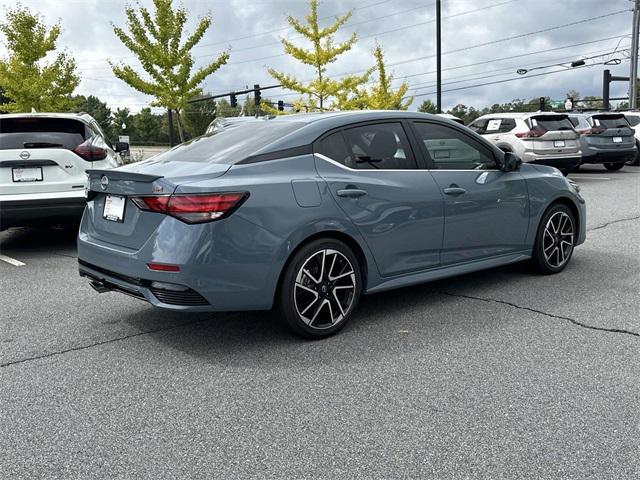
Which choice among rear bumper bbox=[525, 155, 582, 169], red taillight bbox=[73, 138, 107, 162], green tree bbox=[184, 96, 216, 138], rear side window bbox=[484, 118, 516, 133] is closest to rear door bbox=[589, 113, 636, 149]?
rear bumper bbox=[525, 155, 582, 169]

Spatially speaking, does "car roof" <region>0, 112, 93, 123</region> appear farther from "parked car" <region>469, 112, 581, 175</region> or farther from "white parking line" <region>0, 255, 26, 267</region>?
"parked car" <region>469, 112, 581, 175</region>

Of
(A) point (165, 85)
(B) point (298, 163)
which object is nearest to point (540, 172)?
(B) point (298, 163)

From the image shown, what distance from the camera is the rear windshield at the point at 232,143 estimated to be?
14.1ft

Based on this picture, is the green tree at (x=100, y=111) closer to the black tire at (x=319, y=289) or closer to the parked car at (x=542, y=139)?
the parked car at (x=542, y=139)

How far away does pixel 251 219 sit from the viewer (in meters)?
3.88

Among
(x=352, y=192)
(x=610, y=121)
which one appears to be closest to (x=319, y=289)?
(x=352, y=192)

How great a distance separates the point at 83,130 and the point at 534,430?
21.6 feet

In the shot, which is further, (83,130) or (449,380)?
(83,130)

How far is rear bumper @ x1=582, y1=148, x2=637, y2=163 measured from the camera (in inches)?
674

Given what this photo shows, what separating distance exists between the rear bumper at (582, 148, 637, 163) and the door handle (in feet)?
47.8

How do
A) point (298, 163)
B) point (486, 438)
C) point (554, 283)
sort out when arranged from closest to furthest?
point (486, 438) → point (298, 163) → point (554, 283)

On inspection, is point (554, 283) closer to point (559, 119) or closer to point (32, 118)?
point (32, 118)

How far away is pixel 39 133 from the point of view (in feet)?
24.8

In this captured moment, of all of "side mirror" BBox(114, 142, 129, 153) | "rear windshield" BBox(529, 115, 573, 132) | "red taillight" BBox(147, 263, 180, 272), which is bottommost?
"red taillight" BBox(147, 263, 180, 272)
